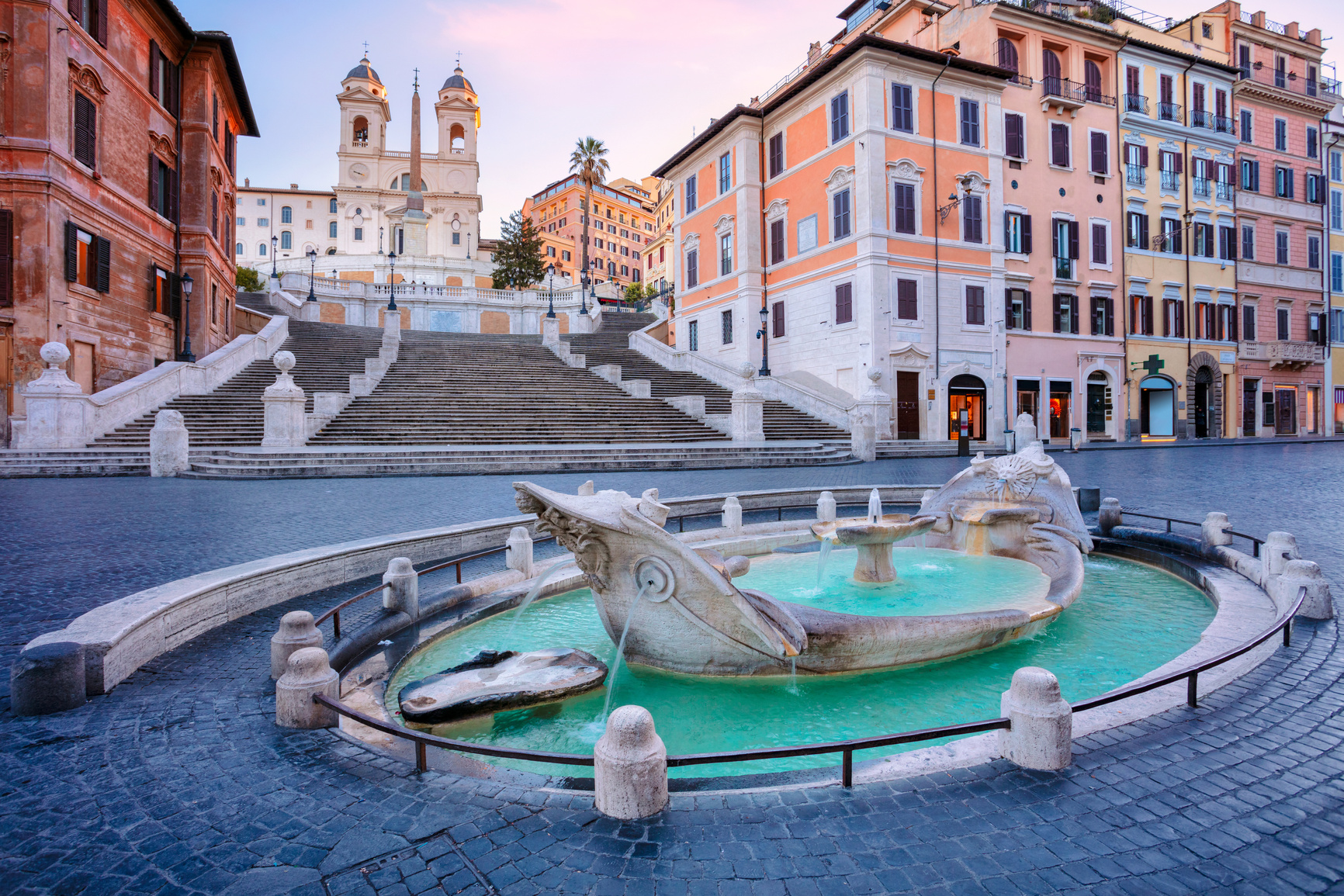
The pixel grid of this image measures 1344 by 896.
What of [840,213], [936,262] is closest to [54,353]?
[840,213]

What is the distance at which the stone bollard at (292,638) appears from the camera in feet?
13.6

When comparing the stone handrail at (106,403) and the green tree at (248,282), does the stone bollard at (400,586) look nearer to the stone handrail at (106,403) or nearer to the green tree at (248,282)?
the stone handrail at (106,403)

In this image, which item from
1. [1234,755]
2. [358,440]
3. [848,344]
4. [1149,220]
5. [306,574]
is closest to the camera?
[1234,755]

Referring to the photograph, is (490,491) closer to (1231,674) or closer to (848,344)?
(1231,674)

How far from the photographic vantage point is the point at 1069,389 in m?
31.6

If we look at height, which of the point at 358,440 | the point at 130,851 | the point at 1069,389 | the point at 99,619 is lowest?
the point at 130,851

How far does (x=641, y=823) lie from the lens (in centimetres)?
280

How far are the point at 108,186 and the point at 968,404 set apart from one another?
32318 millimetres

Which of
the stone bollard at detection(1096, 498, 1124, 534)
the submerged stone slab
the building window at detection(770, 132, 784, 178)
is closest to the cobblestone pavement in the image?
the submerged stone slab

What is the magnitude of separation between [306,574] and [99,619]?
1.97 metres

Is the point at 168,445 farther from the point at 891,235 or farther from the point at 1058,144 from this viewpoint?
the point at 1058,144

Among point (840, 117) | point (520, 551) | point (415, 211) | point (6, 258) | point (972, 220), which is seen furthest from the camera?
point (415, 211)

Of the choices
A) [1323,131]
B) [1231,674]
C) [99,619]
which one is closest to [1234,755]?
[1231,674]

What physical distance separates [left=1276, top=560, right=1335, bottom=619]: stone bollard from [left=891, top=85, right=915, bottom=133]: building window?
26638 millimetres
